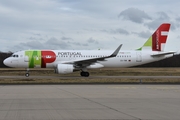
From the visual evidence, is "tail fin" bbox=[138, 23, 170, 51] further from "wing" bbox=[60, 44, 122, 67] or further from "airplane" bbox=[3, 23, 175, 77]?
"wing" bbox=[60, 44, 122, 67]

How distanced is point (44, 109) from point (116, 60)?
2832 cm

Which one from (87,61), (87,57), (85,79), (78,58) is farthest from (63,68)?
(87,57)

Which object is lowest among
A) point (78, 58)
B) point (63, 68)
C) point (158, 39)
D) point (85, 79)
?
point (85, 79)

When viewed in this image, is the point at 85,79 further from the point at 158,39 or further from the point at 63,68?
the point at 158,39

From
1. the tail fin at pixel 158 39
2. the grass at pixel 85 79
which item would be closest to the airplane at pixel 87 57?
the tail fin at pixel 158 39

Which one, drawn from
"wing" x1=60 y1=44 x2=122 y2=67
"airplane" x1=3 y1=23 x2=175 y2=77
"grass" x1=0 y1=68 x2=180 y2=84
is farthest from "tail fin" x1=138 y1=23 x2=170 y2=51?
"wing" x1=60 y1=44 x2=122 y2=67

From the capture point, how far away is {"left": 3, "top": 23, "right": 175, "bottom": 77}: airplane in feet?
119

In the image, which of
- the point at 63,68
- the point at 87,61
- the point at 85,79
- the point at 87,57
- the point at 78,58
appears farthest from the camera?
the point at 87,57

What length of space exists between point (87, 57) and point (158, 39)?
9.66m

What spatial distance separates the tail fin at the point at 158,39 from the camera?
41250 millimetres

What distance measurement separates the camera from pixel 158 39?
136 feet

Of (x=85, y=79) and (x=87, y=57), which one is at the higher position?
(x=87, y=57)

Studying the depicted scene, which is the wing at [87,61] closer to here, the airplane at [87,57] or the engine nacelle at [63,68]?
the airplane at [87,57]

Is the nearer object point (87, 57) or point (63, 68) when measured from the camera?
point (63, 68)
